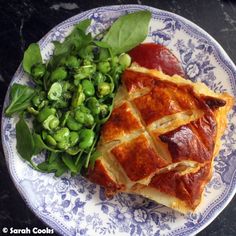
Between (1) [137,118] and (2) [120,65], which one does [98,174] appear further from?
(2) [120,65]

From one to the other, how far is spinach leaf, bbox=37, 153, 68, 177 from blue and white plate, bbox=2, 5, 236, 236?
0.06 m

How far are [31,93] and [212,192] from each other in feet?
4.15

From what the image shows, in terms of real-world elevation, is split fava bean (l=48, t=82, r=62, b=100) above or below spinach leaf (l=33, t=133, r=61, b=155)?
above

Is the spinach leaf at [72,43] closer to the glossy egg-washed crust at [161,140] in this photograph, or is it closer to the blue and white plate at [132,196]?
the blue and white plate at [132,196]

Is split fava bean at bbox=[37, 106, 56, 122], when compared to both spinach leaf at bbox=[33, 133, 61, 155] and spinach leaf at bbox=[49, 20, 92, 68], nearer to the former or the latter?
spinach leaf at bbox=[33, 133, 61, 155]

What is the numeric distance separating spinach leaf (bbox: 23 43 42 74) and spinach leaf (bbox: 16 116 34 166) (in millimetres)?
316

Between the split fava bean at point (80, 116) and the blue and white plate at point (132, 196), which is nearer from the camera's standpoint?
the split fava bean at point (80, 116)

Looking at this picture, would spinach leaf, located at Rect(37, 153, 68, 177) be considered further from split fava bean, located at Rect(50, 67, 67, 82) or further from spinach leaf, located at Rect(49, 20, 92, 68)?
spinach leaf, located at Rect(49, 20, 92, 68)

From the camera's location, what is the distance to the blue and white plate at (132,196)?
2.85 meters

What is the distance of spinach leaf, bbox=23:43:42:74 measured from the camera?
282 centimetres

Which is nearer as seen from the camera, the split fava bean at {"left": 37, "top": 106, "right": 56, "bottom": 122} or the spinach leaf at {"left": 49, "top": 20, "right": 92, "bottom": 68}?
the split fava bean at {"left": 37, "top": 106, "right": 56, "bottom": 122}

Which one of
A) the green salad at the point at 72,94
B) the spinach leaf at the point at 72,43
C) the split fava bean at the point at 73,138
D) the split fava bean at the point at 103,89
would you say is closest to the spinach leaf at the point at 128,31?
the green salad at the point at 72,94

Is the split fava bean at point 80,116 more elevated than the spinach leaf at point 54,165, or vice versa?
the split fava bean at point 80,116

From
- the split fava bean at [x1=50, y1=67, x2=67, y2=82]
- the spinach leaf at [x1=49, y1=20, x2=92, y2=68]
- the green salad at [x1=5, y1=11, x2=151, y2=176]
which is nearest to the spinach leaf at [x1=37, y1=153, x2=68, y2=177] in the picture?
the green salad at [x1=5, y1=11, x2=151, y2=176]
